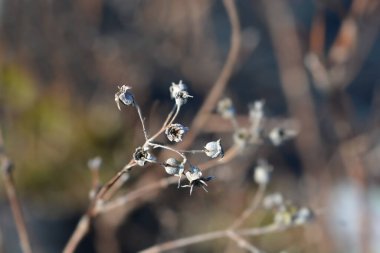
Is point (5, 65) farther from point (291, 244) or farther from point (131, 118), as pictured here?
point (291, 244)

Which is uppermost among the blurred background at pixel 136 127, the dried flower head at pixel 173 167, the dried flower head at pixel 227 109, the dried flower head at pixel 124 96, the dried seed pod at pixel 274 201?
the blurred background at pixel 136 127

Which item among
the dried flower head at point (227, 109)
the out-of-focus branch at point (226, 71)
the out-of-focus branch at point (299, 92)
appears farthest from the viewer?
the out-of-focus branch at point (299, 92)

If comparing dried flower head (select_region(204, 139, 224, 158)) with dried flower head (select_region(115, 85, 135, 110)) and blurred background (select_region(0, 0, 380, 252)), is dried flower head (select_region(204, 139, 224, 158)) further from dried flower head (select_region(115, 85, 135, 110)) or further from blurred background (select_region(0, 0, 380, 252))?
blurred background (select_region(0, 0, 380, 252))

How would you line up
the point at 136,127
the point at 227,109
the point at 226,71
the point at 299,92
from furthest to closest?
1. the point at 299,92
2. the point at 136,127
3. the point at 226,71
4. the point at 227,109

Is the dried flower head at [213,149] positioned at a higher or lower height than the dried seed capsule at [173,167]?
higher

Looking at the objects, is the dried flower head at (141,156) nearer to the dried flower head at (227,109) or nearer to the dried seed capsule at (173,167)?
the dried seed capsule at (173,167)

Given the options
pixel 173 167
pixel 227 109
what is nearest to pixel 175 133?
pixel 173 167

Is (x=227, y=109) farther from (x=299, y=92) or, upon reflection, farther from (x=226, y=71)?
(x=299, y=92)

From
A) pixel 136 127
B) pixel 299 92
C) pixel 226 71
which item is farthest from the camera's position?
pixel 299 92

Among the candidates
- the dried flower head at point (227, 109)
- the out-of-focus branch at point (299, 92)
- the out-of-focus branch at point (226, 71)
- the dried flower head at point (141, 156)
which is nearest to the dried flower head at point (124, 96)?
the dried flower head at point (141, 156)
